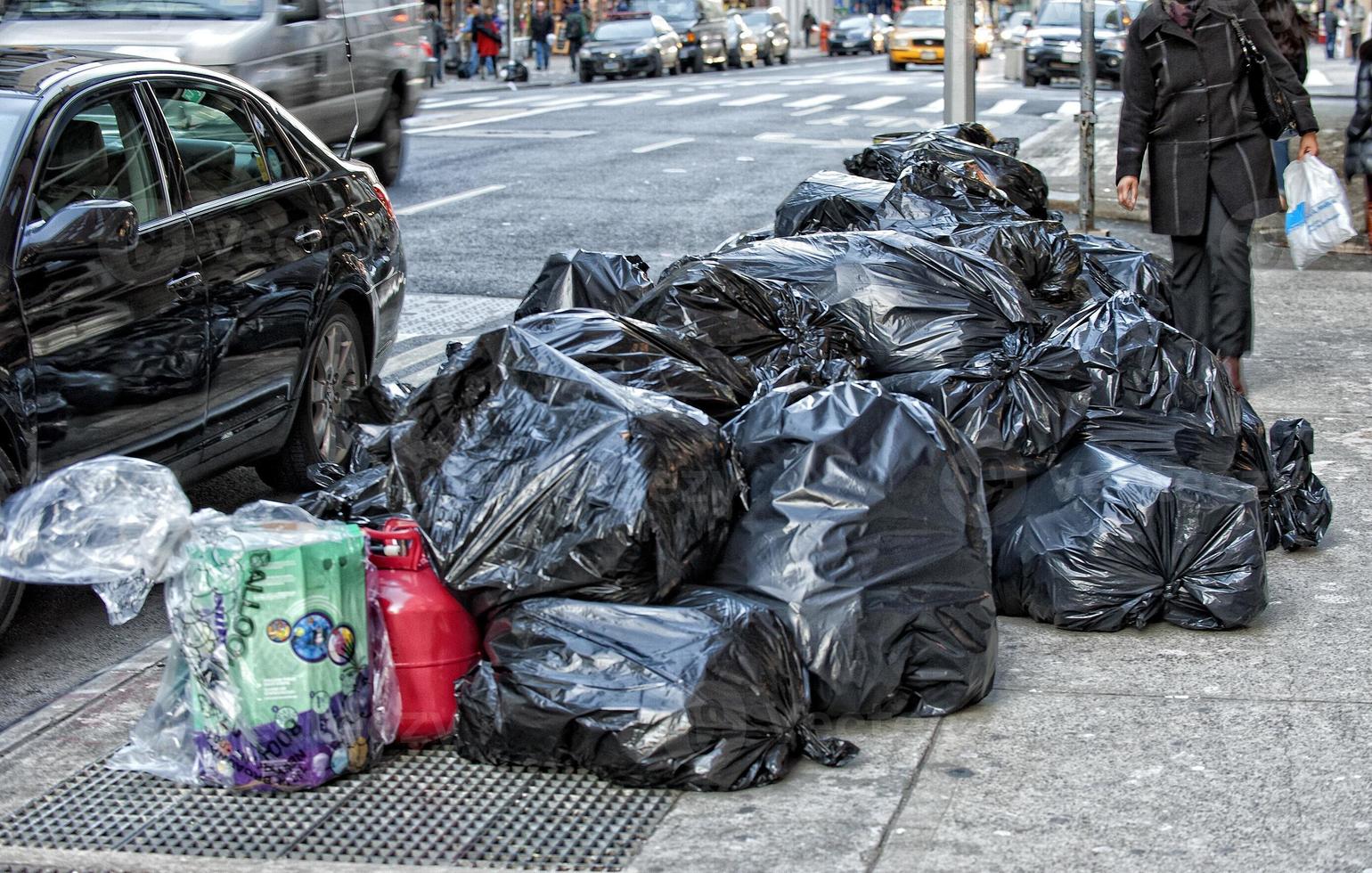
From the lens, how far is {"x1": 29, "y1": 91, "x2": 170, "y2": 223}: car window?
461cm

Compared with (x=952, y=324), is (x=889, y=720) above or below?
below

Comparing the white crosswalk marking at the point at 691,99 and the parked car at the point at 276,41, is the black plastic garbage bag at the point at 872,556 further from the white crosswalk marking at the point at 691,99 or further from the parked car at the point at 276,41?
the white crosswalk marking at the point at 691,99

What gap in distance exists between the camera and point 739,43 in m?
42.8

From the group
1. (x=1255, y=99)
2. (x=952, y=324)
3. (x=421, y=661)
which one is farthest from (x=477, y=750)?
(x=1255, y=99)

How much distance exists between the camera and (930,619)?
3.80 m

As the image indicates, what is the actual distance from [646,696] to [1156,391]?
218 centimetres

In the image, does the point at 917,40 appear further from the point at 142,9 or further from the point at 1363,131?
the point at 142,9

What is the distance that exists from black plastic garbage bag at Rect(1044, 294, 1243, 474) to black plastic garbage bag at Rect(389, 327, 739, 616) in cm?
147

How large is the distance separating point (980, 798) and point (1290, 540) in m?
2.04

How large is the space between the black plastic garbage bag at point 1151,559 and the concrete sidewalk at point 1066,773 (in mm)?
71

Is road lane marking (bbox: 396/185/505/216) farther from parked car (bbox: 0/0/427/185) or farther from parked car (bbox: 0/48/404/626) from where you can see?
parked car (bbox: 0/48/404/626)

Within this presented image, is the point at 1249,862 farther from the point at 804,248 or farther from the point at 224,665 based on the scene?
the point at 804,248

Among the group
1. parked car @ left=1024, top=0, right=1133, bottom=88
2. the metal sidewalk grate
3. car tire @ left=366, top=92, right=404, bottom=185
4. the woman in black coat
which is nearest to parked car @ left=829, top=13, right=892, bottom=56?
parked car @ left=1024, top=0, right=1133, bottom=88

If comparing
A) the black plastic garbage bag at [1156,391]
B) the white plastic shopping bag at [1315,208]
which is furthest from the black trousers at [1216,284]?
the black plastic garbage bag at [1156,391]
